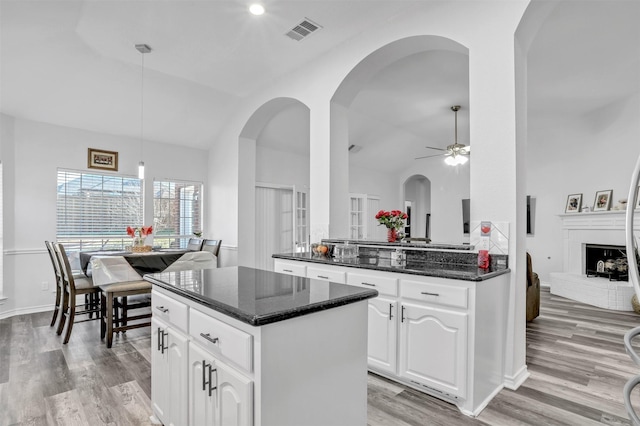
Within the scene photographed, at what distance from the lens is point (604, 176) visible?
218 inches

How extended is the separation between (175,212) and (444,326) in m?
4.77

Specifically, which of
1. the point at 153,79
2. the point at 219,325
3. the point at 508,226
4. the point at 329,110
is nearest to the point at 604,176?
the point at 508,226

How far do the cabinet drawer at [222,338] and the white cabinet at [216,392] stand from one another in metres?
0.05

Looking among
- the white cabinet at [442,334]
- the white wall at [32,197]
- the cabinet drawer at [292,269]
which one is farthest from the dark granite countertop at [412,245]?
the white wall at [32,197]

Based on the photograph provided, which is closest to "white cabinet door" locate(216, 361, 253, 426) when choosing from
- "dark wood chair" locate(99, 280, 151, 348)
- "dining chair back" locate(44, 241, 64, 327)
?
"dark wood chair" locate(99, 280, 151, 348)

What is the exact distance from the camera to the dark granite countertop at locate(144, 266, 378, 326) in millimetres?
1260

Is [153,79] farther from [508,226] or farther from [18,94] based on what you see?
[508,226]

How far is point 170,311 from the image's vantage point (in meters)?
1.79

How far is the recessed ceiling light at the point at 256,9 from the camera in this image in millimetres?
3048

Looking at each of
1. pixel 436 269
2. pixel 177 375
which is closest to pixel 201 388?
pixel 177 375

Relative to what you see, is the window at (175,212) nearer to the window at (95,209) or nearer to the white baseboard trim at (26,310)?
the window at (95,209)

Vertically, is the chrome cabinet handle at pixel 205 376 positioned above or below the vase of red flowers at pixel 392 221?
below

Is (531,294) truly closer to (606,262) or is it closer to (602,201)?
(606,262)

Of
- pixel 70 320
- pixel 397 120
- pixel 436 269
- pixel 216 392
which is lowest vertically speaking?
pixel 70 320
